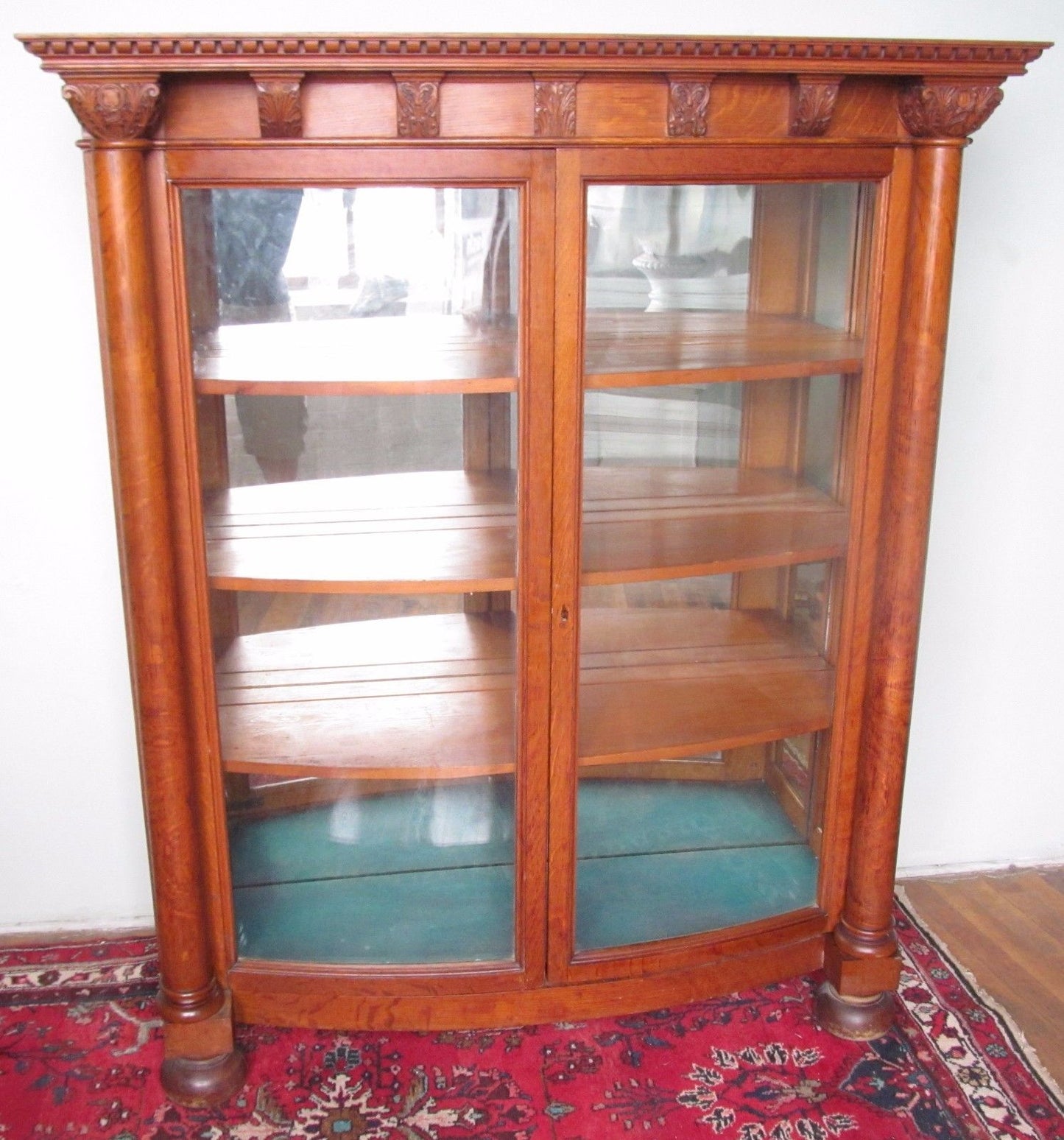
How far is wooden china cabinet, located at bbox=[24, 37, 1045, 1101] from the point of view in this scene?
1.61 meters

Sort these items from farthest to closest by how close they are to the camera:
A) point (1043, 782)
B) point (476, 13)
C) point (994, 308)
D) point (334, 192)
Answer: point (1043, 782) → point (994, 308) → point (476, 13) → point (334, 192)

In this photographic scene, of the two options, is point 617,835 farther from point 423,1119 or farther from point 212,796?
point 212,796

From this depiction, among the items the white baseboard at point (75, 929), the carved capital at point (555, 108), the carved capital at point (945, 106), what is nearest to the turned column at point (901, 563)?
the carved capital at point (945, 106)

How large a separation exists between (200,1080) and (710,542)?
3.69 ft

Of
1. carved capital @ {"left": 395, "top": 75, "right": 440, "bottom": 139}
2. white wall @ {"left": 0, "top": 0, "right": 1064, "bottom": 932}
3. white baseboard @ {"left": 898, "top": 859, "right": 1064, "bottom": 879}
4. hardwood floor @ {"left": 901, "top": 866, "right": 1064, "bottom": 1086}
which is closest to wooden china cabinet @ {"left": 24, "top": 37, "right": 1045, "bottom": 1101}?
carved capital @ {"left": 395, "top": 75, "right": 440, "bottom": 139}

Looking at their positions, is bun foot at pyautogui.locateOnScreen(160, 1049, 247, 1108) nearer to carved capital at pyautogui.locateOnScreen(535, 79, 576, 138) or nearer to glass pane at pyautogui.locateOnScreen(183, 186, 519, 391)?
glass pane at pyautogui.locateOnScreen(183, 186, 519, 391)

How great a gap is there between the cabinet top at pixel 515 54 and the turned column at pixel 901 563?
0.06 meters

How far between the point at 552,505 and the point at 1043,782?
4.68 feet

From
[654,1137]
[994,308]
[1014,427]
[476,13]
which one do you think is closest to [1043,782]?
[1014,427]

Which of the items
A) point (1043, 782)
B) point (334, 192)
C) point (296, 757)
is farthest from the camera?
point (1043, 782)

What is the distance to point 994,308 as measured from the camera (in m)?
2.29

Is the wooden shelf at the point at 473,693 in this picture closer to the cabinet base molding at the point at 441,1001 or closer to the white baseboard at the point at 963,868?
the cabinet base molding at the point at 441,1001

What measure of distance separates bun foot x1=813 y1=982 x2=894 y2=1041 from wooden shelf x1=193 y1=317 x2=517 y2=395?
115 cm

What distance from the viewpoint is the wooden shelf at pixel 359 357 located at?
171 cm
